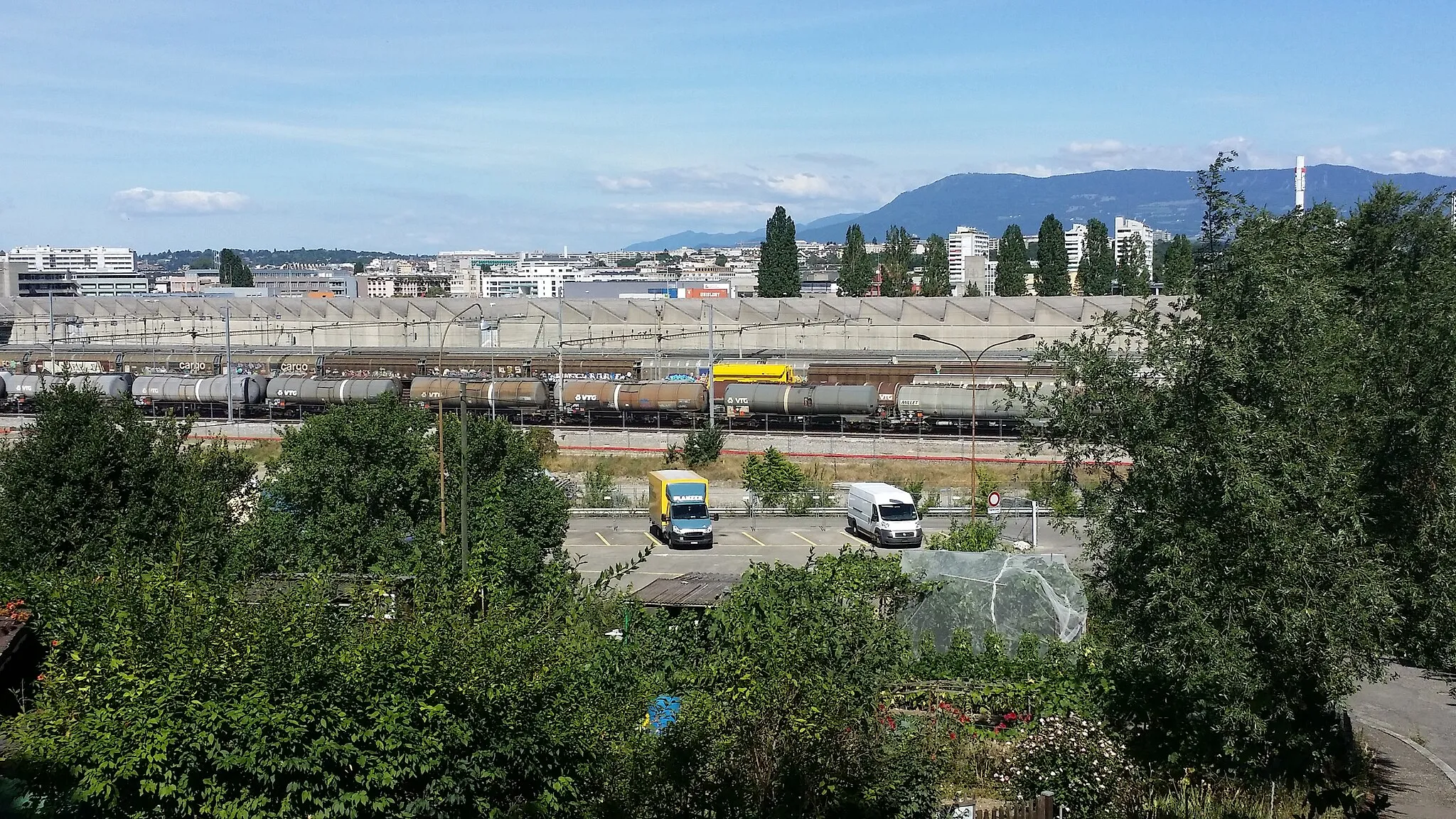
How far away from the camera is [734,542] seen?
37938mm

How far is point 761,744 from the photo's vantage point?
37.8ft

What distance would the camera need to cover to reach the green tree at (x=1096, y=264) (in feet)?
370

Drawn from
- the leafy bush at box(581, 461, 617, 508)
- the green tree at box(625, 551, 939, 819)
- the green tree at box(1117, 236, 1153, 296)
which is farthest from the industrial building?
the green tree at box(625, 551, 939, 819)

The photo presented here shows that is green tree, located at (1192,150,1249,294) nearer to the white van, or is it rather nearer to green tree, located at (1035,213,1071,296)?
the white van

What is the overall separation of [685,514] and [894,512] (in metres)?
6.48

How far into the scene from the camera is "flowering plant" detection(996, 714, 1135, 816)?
13367mm

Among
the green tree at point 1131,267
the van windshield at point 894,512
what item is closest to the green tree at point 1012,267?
the green tree at point 1131,267

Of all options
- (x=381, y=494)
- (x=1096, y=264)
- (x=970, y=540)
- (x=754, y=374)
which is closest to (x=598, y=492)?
(x=754, y=374)

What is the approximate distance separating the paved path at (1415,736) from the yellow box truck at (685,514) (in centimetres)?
1930

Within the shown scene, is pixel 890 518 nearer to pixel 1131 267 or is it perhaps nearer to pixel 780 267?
pixel 780 267

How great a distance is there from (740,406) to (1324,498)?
154 feet

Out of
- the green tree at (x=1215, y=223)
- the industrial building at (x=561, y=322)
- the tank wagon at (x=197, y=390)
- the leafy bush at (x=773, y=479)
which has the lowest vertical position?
the leafy bush at (x=773, y=479)

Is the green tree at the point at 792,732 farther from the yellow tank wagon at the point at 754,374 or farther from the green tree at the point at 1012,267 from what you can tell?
the green tree at the point at 1012,267

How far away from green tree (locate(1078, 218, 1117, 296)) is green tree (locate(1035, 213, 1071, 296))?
6.77 meters
